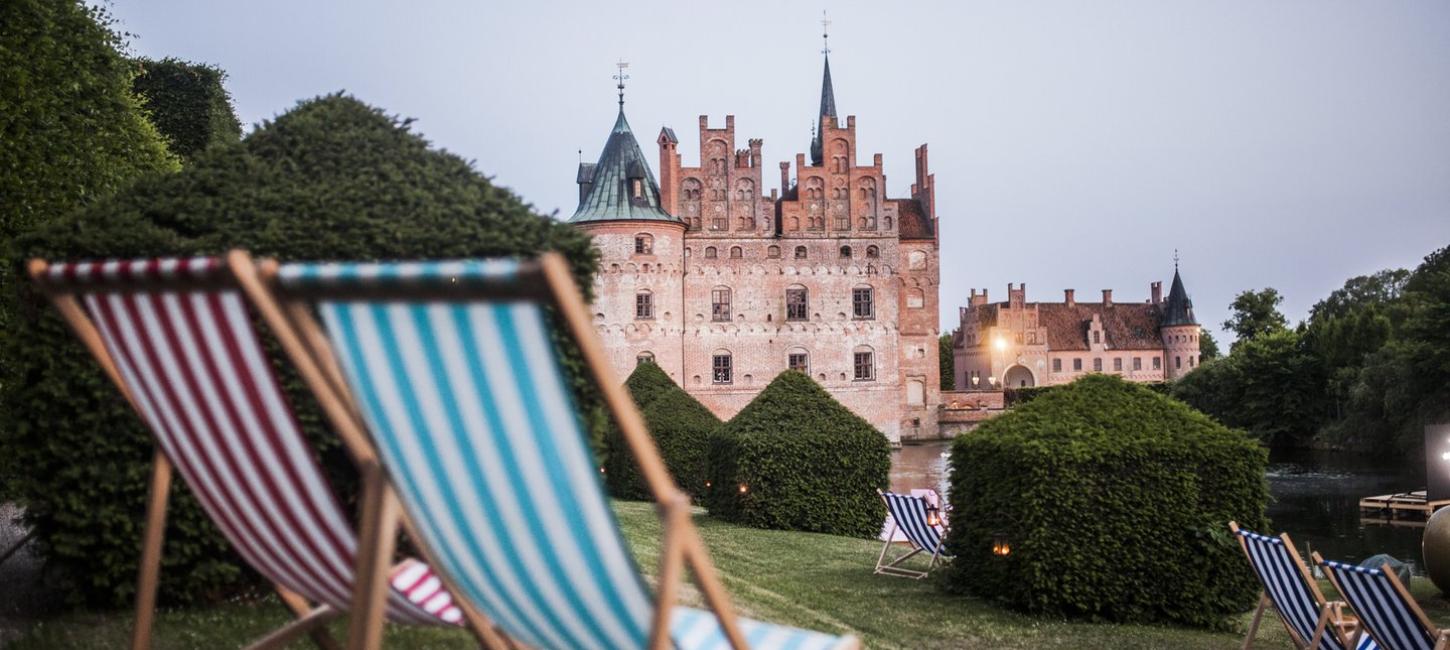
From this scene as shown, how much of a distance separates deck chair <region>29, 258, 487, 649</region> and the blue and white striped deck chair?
0.16m

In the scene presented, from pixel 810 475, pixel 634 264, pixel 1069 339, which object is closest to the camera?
pixel 810 475

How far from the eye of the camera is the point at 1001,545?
7855 mm

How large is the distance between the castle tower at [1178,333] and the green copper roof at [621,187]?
132ft

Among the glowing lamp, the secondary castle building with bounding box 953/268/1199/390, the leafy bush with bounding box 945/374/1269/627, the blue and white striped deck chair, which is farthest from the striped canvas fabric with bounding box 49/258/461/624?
the secondary castle building with bounding box 953/268/1199/390

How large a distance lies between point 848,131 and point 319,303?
3839cm

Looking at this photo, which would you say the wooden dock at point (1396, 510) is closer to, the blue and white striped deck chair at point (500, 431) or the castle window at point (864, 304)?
the castle window at point (864, 304)

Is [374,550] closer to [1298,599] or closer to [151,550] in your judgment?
[151,550]

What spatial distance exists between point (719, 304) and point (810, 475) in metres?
25.5

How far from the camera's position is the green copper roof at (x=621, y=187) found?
37625mm

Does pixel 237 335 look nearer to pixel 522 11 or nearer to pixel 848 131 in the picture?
pixel 848 131

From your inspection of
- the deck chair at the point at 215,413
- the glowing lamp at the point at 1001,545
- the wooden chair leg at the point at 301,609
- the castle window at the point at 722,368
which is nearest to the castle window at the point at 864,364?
the castle window at the point at 722,368

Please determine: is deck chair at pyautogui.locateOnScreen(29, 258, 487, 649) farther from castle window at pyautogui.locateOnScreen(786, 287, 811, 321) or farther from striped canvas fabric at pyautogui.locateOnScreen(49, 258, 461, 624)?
castle window at pyautogui.locateOnScreen(786, 287, 811, 321)

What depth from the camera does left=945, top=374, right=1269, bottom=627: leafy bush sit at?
7.56 m

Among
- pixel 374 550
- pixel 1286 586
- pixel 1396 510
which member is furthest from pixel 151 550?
pixel 1396 510
